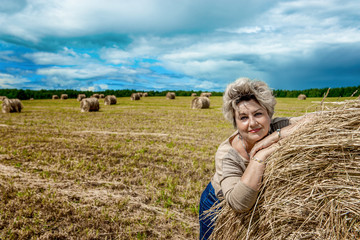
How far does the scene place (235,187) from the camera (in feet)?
6.41

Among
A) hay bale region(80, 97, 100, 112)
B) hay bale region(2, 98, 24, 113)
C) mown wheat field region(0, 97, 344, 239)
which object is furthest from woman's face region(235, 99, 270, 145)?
hay bale region(2, 98, 24, 113)

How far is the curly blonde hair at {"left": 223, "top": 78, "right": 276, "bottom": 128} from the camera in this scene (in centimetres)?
228

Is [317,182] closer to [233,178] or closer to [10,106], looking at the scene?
[233,178]

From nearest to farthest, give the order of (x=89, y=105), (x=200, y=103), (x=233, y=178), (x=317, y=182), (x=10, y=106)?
(x=317, y=182) → (x=233, y=178) → (x=10, y=106) → (x=89, y=105) → (x=200, y=103)

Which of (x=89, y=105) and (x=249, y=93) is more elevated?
(x=249, y=93)

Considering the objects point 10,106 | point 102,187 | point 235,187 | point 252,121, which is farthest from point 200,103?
point 235,187

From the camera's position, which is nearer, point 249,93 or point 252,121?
point 252,121

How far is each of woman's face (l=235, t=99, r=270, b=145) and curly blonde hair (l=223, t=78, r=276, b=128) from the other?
0.05 metres

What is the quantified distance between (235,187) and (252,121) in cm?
61

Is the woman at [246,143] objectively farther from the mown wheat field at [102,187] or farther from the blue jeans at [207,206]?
the mown wheat field at [102,187]

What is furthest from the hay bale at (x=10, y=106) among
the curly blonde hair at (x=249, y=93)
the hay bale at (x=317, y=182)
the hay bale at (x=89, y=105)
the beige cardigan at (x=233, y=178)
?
the hay bale at (x=317, y=182)

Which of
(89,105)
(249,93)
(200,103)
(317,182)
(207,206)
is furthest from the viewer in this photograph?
(200,103)

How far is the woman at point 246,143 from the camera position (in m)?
1.91

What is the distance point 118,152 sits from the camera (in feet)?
23.0
